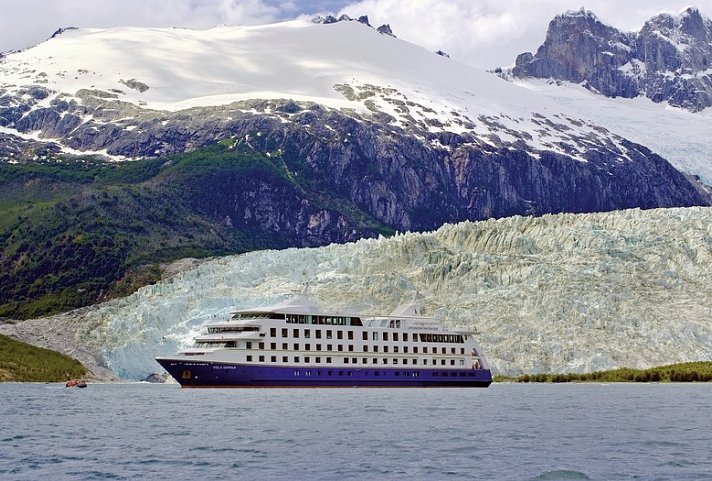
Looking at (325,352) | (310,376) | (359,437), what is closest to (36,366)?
(310,376)

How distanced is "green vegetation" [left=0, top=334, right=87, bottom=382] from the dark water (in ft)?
156

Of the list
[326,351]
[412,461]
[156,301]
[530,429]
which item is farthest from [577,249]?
[412,461]

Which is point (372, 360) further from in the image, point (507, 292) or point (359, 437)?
point (359, 437)

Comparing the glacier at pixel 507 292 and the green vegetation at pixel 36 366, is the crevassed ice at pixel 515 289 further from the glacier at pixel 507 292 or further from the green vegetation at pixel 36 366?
the green vegetation at pixel 36 366

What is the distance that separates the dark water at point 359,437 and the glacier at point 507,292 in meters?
28.2

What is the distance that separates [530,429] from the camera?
6719 centimetres

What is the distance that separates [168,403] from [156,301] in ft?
218

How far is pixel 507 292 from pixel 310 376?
101ft

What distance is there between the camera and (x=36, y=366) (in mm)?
147250

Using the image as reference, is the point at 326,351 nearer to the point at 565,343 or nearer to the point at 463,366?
the point at 463,366

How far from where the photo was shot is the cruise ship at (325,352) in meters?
109

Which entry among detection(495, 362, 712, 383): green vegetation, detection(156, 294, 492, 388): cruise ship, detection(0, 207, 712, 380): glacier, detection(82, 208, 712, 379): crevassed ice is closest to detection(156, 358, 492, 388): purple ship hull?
detection(156, 294, 492, 388): cruise ship

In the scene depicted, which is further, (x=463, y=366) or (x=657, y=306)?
(x=657, y=306)

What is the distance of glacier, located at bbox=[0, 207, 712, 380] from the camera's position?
4941 inches
